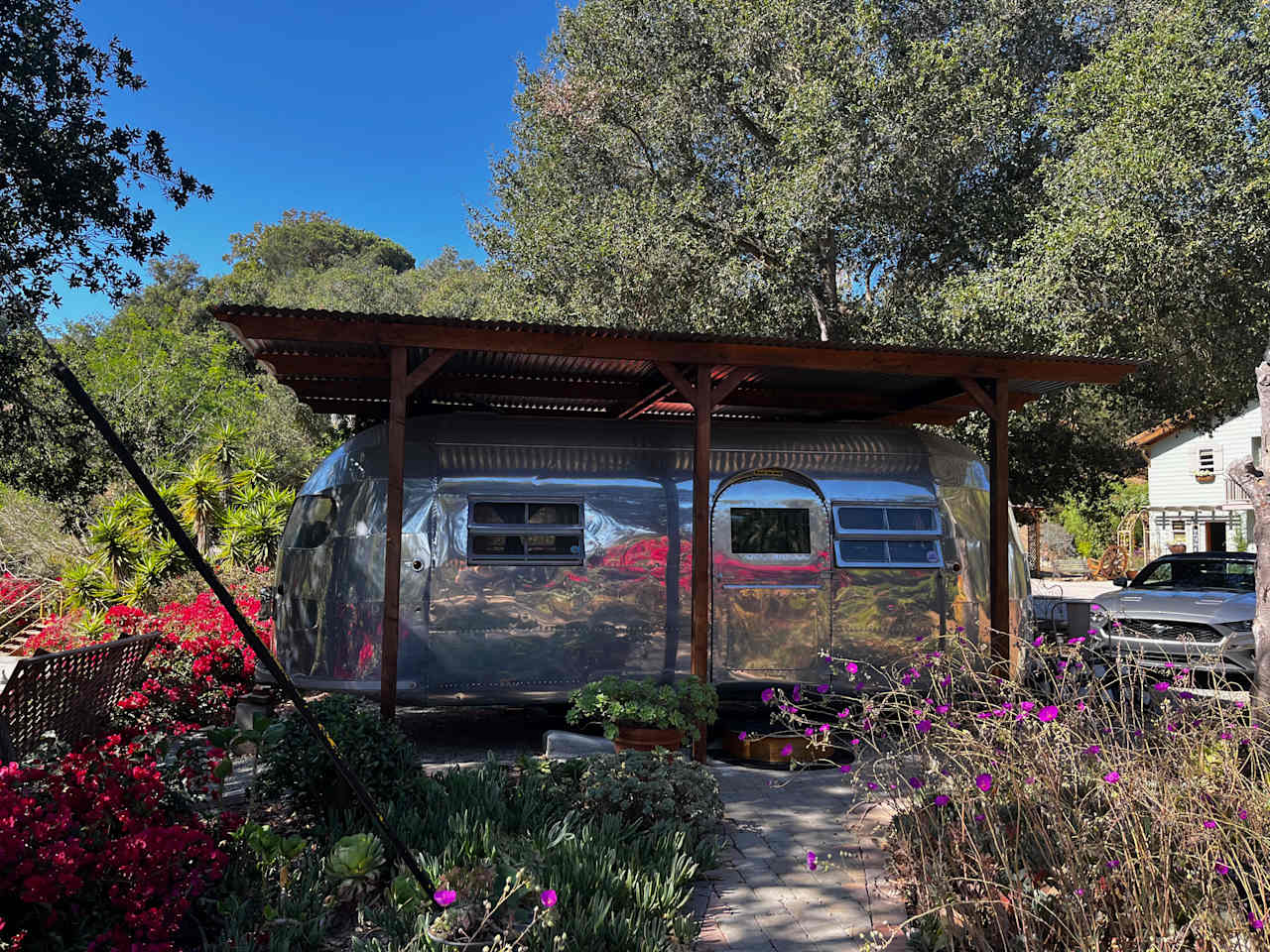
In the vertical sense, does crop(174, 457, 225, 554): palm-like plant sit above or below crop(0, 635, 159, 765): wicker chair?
above

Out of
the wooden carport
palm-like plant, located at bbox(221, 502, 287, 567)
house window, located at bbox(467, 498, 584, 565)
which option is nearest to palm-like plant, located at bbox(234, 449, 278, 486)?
palm-like plant, located at bbox(221, 502, 287, 567)

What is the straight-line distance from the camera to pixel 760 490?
850cm

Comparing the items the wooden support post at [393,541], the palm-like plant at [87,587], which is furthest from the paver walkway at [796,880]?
the palm-like plant at [87,587]

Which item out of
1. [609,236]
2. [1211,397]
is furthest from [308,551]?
[1211,397]

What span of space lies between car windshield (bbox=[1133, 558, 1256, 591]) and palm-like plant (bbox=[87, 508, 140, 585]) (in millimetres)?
14186

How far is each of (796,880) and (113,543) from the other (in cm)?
1197

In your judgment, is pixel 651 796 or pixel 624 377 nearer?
pixel 651 796

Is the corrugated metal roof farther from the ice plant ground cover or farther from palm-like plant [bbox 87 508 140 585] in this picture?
palm-like plant [bbox 87 508 140 585]

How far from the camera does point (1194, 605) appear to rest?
1077 cm

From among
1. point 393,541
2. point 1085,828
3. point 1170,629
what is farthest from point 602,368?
point 1170,629

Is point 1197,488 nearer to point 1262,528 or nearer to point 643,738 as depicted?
point 1262,528

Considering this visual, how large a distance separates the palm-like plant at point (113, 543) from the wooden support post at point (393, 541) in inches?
335

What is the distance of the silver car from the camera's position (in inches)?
392

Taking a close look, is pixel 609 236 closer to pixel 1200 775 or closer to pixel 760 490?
pixel 760 490
